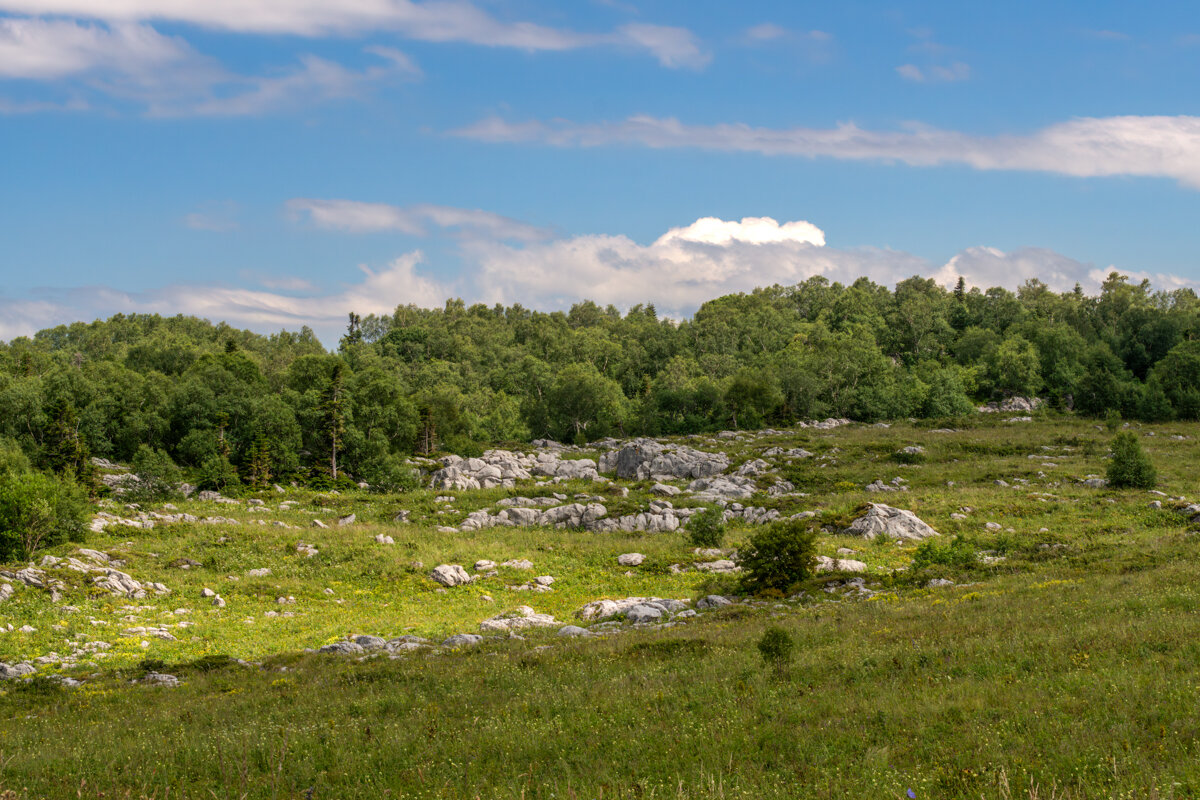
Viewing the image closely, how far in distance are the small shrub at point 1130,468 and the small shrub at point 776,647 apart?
47.1 metres

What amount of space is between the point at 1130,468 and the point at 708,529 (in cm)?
3133

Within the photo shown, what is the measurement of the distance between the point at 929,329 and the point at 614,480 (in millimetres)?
128311

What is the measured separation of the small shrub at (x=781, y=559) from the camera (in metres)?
31.2

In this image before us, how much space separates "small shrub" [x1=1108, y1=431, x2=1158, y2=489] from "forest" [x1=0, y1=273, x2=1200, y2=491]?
5960 centimetres

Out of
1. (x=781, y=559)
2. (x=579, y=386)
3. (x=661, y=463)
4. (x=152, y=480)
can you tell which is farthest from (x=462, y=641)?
(x=579, y=386)

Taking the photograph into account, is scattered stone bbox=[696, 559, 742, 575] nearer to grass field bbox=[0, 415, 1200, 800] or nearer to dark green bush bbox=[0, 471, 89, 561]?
grass field bbox=[0, 415, 1200, 800]

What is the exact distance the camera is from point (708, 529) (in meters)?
44.7

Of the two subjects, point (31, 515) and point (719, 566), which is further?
point (719, 566)

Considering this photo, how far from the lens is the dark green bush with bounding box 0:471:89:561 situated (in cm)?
3384

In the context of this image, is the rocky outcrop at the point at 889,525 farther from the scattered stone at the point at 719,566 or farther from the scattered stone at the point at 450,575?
the scattered stone at the point at 450,575

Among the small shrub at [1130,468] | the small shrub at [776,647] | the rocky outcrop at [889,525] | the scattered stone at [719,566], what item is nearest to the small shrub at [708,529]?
the scattered stone at [719,566]

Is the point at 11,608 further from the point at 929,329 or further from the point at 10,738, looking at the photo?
the point at 929,329

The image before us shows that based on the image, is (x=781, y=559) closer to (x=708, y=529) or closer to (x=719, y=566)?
(x=719, y=566)

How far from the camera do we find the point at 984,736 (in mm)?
9969
